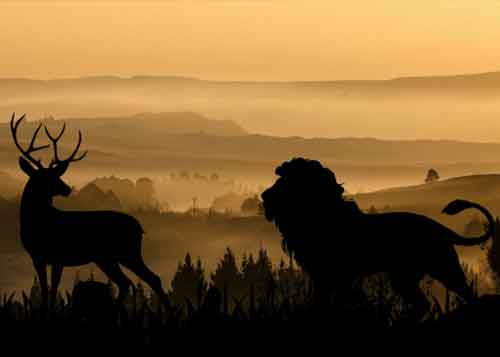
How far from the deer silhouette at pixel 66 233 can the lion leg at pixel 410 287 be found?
359 centimetres

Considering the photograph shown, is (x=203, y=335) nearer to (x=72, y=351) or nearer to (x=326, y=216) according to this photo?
(x=72, y=351)

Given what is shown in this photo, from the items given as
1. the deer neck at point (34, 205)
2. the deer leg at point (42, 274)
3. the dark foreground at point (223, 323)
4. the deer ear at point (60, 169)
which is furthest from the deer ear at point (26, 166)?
the dark foreground at point (223, 323)

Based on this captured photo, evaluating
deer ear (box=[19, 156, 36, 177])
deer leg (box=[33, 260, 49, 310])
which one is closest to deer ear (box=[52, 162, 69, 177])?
deer ear (box=[19, 156, 36, 177])

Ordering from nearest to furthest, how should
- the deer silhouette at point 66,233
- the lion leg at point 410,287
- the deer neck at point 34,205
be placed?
the lion leg at point 410,287 → the deer silhouette at point 66,233 → the deer neck at point 34,205

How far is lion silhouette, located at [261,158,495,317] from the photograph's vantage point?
554 inches

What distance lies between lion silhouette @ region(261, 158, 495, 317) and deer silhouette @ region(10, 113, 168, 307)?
8.19 ft

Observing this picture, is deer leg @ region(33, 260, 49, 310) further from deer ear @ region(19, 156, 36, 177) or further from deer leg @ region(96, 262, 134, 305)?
deer ear @ region(19, 156, 36, 177)

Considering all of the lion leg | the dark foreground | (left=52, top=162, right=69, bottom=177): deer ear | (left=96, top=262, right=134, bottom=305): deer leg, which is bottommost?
the dark foreground

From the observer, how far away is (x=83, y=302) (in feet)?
31.9

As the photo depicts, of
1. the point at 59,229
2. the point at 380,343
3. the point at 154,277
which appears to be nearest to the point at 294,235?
the point at 154,277

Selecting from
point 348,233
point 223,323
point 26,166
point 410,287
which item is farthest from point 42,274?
point 223,323

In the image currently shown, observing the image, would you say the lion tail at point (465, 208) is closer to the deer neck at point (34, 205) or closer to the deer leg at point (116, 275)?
the deer leg at point (116, 275)

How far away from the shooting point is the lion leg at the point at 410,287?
13711 mm

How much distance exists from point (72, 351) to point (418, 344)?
2.84 metres
